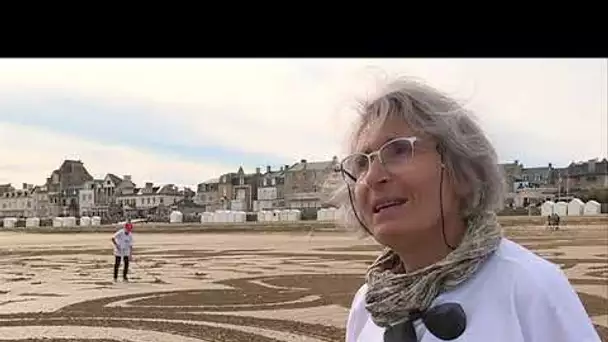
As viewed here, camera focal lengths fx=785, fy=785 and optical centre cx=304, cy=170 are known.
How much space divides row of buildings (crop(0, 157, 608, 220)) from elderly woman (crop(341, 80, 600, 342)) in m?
18.0

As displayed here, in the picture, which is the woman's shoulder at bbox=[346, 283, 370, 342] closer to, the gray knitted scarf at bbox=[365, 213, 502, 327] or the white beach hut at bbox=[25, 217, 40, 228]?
the gray knitted scarf at bbox=[365, 213, 502, 327]

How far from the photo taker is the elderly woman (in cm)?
112

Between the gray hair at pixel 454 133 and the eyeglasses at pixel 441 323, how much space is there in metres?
0.18

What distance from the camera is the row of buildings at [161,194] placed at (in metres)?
30.1

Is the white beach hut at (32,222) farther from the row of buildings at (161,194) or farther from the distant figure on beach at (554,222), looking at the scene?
the distant figure on beach at (554,222)

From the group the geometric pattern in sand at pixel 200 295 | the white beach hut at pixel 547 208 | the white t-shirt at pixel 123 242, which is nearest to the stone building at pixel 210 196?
the white beach hut at pixel 547 208

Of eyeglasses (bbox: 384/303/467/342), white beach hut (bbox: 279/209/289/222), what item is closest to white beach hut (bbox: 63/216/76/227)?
white beach hut (bbox: 279/209/289/222)

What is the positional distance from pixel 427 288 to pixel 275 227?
1475 inches
